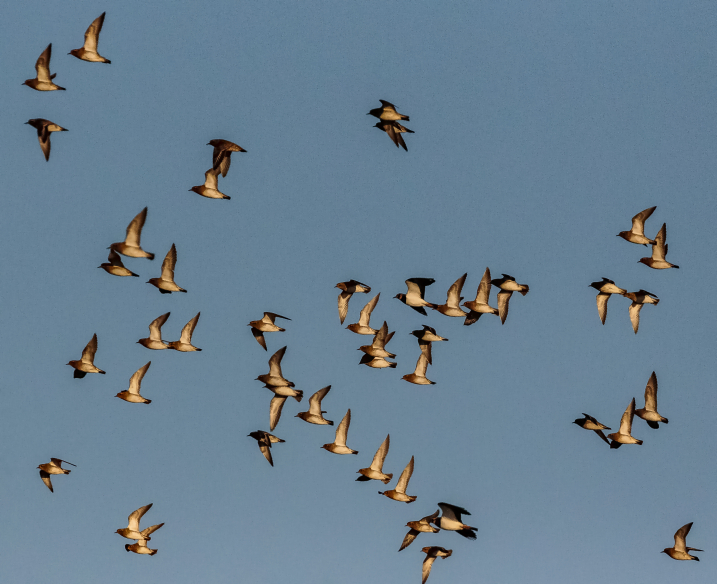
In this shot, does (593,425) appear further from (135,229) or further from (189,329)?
(135,229)

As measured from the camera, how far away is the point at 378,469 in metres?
55.1

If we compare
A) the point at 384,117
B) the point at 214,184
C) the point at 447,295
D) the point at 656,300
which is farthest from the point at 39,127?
the point at 656,300

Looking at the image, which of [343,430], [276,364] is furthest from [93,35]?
[343,430]

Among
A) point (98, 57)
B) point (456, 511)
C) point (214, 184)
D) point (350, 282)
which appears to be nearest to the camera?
point (456, 511)

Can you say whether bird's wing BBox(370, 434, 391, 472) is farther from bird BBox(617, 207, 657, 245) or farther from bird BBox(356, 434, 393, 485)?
bird BBox(617, 207, 657, 245)

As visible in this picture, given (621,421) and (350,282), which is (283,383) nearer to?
(350,282)

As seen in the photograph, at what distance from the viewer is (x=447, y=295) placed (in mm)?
54219

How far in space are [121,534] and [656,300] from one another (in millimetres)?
25108

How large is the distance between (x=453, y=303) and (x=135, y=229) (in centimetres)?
1323

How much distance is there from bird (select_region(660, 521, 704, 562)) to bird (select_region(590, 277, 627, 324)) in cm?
937

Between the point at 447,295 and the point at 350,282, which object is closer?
the point at 447,295

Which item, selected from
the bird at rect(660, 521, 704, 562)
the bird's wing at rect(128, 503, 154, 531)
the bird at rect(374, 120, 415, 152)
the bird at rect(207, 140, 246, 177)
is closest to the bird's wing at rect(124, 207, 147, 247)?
the bird at rect(207, 140, 246, 177)

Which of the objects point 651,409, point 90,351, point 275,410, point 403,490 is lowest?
point 403,490

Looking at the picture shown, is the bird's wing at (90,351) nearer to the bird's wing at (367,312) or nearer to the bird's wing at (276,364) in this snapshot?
the bird's wing at (276,364)
